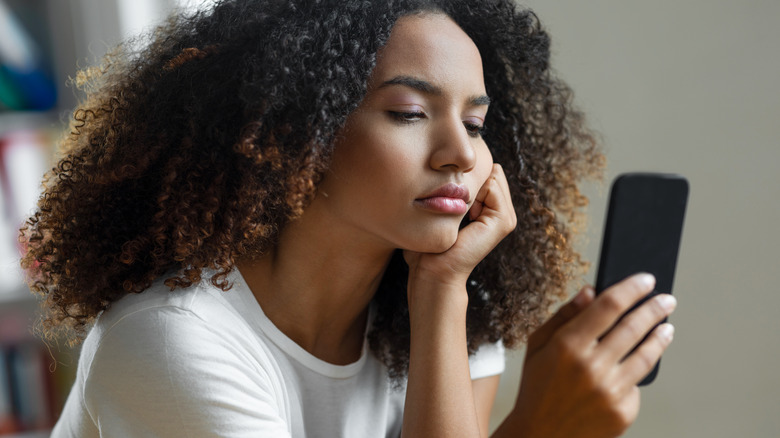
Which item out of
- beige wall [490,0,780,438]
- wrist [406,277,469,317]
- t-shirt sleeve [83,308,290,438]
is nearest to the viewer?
t-shirt sleeve [83,308,290,438]

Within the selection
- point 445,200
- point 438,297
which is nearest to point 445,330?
point 438,297

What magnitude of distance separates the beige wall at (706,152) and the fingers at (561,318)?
120cm

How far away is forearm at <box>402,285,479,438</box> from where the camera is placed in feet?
3.22

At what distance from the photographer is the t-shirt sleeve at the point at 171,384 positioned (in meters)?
0.94

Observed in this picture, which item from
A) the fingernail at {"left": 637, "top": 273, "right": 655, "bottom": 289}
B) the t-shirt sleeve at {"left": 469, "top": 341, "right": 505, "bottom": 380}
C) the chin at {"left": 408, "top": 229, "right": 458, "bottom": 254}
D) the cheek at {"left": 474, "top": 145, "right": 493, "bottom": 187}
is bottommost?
the t-shirt sleeve at {"left": 469, "top": 341, "right": 505, "bottom": 380}

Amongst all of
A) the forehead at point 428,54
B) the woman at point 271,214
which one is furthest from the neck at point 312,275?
the forehead at point 428,54

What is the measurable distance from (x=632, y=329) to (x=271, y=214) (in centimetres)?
52

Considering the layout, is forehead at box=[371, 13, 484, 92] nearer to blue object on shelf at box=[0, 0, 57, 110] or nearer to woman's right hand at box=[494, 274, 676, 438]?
woman's right hand at box=[494, 274, 676, 438]

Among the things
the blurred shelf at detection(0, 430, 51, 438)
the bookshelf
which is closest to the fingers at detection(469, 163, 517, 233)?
the bookshelf

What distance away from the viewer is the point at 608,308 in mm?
765

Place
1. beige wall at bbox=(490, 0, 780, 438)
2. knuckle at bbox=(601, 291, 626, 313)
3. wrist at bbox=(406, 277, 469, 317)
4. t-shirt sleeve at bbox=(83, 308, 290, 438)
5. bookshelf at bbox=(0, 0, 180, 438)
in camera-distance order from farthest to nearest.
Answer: bookshelf at bbox=(0, 0, 180, 438), beige wall at bbox=(490, 0, 780, 438), wrist at bbox=(406, 277, 469, 317), t-shirt sleeve at bbox=(83, 308, 290, 438), knuckle at bbox=(601, 291, 626, 313)

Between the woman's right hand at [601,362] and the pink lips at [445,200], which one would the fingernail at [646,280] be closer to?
the woman's right hand at [601,362]

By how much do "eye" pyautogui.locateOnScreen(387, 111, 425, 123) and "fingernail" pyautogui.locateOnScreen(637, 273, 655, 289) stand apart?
1.20 feet

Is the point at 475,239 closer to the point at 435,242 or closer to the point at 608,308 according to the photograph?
the point at 435,242
